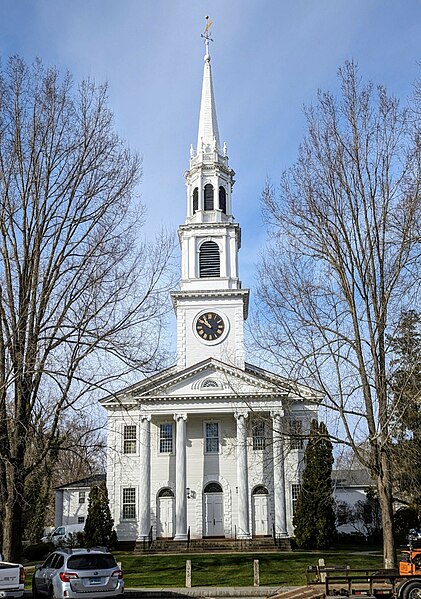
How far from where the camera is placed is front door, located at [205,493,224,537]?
132 ft

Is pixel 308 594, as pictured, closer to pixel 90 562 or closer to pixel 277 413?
pixel 90 562

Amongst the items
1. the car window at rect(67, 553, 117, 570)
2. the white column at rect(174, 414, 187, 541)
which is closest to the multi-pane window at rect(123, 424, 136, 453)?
the white column at rect(174, 414, 187, 541)

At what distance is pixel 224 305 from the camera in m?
44.9

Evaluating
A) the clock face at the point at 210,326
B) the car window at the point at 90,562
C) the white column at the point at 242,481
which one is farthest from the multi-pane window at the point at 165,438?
the car window at the point at 90,562

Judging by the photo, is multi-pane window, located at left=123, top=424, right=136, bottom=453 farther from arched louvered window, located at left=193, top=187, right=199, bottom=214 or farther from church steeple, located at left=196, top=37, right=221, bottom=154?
church steeple, located at left=196, top=37, right=221, bottom=154

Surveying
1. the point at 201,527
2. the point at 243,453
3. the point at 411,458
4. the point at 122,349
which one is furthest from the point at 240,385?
the point at 122,349

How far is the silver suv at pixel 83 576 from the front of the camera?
15.4 meters

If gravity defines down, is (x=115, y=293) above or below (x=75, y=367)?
above

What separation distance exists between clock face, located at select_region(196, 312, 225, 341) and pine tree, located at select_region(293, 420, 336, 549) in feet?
32.5

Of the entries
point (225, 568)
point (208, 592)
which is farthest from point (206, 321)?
point (208, 592)

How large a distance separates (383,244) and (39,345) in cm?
964

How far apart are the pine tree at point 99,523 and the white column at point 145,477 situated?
1838mm

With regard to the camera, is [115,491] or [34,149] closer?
[34,149]

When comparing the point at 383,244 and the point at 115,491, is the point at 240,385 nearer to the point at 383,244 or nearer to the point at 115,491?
the point at 115,491
